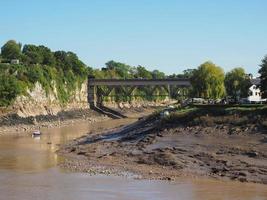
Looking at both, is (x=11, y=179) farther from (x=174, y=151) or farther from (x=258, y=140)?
(x=258, y=140)

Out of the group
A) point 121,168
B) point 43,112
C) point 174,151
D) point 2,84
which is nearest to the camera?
point 121,168

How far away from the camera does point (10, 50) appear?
155250mm

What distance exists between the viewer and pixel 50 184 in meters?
38.9

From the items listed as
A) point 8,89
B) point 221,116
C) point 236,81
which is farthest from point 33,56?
point 221,116

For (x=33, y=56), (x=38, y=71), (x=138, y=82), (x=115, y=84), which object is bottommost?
(x=115, y=84)

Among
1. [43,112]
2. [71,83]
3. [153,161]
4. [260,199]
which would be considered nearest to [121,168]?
[153,161]

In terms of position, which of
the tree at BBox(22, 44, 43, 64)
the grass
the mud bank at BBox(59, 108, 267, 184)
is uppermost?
the tree at BBox(22, 44, 43, 64)

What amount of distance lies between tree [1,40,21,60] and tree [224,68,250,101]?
245 feet

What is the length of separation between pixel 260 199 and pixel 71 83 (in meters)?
116

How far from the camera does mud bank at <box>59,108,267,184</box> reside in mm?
41406

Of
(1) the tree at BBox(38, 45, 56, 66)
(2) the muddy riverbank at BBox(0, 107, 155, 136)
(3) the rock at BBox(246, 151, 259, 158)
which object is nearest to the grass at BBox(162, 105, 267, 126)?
(3) the rock at BBox(246, 151, 259, 158)

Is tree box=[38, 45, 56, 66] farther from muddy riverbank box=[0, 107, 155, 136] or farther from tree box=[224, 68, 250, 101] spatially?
tree box=[224, 68, 250, 101]

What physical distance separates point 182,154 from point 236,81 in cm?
4690

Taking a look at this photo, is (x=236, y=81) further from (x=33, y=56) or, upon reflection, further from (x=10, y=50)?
(x=10, y=50)
